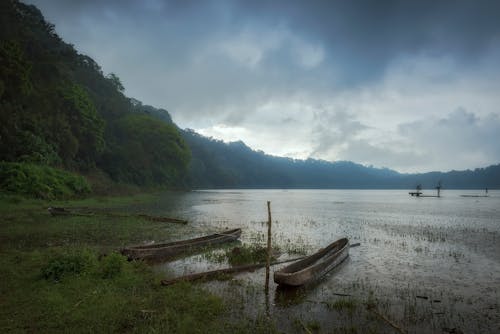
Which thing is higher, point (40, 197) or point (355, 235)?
point (40, 197)

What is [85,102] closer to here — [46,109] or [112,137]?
[46,109]

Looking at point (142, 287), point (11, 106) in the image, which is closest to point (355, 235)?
point (142, 287)

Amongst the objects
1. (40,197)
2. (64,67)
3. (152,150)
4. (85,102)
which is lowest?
(40,197)

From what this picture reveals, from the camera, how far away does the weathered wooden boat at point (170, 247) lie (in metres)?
14.7

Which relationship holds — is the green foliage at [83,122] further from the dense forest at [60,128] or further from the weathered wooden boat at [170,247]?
the weathered wooden boat at [170,247]

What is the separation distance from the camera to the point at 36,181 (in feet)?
114

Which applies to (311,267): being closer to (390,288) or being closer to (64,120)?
(390,288)

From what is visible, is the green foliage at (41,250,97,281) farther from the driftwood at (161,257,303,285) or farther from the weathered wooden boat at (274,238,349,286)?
the weathered wooden boat at (274,238,349,286)

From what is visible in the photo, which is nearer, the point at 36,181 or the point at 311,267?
the point at 311,267

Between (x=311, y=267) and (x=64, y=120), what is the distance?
50.6 m

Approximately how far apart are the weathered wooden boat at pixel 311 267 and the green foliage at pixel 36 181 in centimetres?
3252

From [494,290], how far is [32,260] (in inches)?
774

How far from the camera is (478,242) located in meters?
23.9

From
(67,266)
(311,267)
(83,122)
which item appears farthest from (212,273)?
(83,122)
